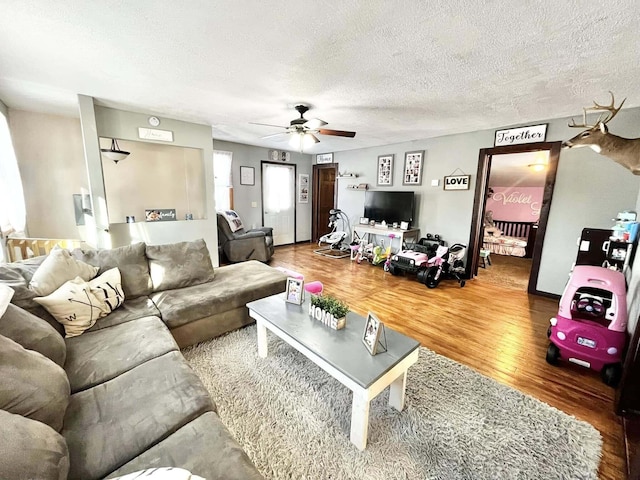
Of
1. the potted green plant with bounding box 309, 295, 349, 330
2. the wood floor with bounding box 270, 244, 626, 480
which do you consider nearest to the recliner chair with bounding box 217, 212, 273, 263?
the wood floor with bounding box 270, 244, 626, 480

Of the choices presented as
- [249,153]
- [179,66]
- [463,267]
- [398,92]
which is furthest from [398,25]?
[249,153]

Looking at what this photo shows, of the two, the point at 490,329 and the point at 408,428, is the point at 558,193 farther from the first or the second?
the point at 408,428

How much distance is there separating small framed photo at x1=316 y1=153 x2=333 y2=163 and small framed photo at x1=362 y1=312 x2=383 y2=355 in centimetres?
543

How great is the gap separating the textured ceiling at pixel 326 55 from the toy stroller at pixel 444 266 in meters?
2.00

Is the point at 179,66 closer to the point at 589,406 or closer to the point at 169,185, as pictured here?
the point at 169,185

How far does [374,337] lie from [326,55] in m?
1.95

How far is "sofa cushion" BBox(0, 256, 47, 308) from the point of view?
5.18ft

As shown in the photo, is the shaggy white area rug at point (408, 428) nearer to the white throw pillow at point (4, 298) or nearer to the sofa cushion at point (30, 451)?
the sofa cushion at point (30, 451)

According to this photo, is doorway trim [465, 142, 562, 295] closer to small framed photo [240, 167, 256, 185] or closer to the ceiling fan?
the ceiling fan

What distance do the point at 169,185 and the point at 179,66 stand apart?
9.47 ft

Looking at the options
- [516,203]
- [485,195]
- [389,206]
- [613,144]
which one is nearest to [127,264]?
[389,206]

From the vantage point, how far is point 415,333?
2.61m

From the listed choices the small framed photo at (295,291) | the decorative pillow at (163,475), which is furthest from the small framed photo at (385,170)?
the decorative pillow at (163,475)

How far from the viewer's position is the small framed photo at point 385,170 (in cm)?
530
